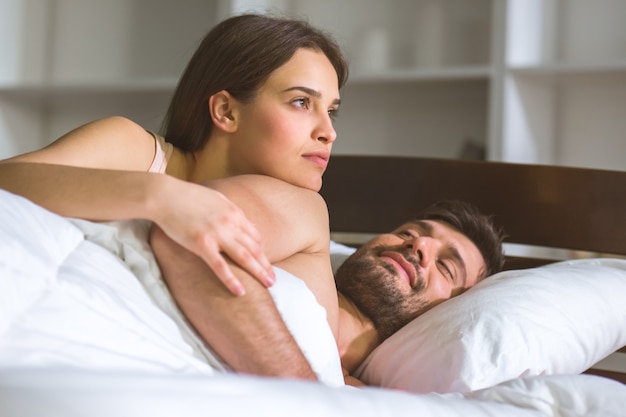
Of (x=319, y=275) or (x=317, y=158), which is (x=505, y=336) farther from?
(x=317, y=158)

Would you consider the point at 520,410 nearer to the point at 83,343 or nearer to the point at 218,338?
the point at 218,338

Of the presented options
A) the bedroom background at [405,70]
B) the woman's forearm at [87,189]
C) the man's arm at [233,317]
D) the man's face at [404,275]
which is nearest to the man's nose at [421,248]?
the man's face at [404,275]

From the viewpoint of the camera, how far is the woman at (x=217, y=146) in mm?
1035

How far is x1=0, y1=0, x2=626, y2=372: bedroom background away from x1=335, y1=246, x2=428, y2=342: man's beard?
972 millimetres

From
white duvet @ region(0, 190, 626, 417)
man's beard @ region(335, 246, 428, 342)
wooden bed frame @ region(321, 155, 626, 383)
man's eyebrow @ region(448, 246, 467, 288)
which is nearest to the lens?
white duvet @ region(0, 190, 626, 417)

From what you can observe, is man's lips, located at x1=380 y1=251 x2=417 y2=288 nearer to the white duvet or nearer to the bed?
the bed

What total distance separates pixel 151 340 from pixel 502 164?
125 centimetres

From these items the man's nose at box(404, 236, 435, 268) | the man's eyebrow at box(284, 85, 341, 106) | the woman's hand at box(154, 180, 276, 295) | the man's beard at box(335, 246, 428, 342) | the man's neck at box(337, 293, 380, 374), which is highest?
the man's eyebrow at box(284, 85, 341, 106)

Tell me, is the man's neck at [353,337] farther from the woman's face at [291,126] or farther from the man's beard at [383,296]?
the woman's face at [291,126]

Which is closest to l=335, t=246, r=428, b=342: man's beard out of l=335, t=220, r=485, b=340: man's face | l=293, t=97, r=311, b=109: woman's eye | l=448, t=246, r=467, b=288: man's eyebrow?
l=335, t=220, r=485, b=340: man's face

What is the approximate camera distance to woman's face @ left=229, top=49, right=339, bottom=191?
1397 millimetres

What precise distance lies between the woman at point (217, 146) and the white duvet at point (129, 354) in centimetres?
7

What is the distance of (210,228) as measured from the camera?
1010 millimetres

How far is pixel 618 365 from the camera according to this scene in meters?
1.91
